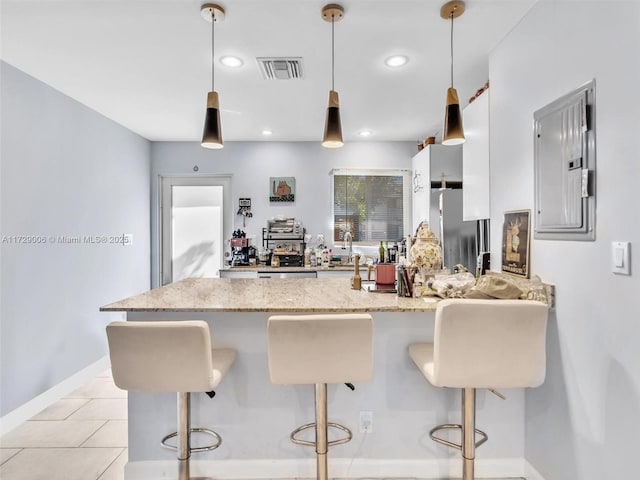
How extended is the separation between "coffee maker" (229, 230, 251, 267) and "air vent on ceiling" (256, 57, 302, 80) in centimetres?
220

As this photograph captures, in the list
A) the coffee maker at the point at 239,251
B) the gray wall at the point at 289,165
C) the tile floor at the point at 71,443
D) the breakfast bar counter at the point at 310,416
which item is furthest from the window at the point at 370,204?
the tile floor at the point at 71,443

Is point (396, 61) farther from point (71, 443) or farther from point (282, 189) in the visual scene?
point (71, 443)

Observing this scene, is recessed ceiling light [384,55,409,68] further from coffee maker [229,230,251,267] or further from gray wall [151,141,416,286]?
coffee maker [229,230,251,267]

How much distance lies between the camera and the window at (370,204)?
482cm

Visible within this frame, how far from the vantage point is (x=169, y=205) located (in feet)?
16.1

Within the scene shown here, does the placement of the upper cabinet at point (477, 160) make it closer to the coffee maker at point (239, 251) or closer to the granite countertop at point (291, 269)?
the granite countertop at point (291, 269)

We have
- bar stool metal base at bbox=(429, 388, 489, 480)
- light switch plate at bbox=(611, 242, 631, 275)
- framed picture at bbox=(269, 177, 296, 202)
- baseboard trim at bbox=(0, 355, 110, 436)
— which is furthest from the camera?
framed picture at bbox=(269, 177, 296, 202)

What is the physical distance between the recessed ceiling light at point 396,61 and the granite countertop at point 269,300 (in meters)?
1.54

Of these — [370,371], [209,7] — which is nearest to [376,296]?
[370,371]

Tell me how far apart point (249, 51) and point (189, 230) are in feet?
9.83

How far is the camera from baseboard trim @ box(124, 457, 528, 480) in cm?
201

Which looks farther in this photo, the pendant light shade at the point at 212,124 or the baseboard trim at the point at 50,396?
the baseboard trim at the point at 50,396

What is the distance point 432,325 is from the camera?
6.59 feet

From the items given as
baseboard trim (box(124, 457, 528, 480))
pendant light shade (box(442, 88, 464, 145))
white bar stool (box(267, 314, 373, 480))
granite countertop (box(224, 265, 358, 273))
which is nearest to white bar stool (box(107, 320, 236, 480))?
white bar stool (box(267, 314, 373, 480))
